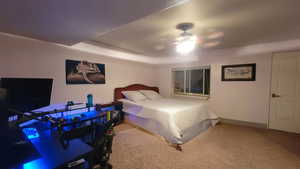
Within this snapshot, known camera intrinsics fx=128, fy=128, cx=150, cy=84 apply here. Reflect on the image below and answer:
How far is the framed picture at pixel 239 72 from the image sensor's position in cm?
334

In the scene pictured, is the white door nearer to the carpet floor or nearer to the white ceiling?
the carpet floor

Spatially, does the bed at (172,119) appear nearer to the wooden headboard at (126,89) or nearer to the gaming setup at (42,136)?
the wooden headboard at (126,89)

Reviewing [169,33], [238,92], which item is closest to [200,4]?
[169,33]

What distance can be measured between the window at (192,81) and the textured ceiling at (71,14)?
3.34 m

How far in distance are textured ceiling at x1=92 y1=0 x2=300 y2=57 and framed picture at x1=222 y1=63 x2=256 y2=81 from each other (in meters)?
0.90

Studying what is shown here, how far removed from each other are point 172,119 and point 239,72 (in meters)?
2.50

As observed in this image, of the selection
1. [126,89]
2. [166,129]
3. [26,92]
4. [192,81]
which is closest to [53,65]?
[26,92]

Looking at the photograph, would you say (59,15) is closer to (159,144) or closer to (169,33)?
(169,33)

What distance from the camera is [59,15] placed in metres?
1.41

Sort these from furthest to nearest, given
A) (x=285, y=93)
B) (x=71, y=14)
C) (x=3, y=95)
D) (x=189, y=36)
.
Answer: (x=285, y=93) → (x=189, y=36) → (x=71, y=14) → (x=3, y=95)

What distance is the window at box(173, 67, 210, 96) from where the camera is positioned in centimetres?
413

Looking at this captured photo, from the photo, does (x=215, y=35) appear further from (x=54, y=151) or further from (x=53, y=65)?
(x=53, y=65)

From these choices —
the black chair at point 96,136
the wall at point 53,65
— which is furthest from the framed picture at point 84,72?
the black chair at point 96,136

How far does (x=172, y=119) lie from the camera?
2.38m
